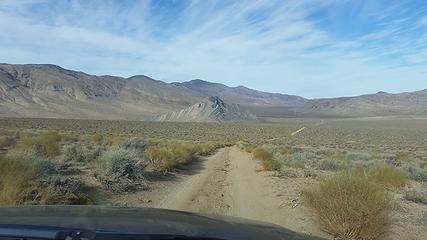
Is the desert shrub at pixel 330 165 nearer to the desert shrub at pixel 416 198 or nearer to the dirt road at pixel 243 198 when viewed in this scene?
the dirt road at pixel 243 198

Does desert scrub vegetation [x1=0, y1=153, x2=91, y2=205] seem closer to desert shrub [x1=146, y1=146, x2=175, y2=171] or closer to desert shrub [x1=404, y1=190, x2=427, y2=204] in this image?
desert shrub [x1=146, y1=146, x2=175, y2=171]

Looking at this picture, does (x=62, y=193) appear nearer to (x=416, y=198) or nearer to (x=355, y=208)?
(x=355, y=208)

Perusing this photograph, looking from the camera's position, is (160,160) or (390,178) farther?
(160,160)

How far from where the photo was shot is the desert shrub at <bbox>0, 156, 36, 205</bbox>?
35.0ft

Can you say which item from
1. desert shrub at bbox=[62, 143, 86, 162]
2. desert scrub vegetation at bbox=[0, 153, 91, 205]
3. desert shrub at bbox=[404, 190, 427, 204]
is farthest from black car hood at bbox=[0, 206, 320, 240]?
desert shrub at bbox=[62, 143, 86, 162]

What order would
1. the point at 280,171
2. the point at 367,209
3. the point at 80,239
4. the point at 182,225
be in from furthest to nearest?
the point at 280,171 < the point at 367,209 < the point at 182,225 < the point at 80,239

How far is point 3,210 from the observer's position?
4.14 m

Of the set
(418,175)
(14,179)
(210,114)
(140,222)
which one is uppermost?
(140,222)

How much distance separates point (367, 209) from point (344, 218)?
40 centimetres

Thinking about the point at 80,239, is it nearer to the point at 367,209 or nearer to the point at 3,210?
the point at 3,210

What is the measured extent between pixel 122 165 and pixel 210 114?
133 m

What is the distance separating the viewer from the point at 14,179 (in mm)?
11477

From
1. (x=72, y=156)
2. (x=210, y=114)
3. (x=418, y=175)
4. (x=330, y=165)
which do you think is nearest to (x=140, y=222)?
(x=72, y=156)

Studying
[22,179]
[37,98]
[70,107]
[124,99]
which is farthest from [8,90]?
[22,179]
